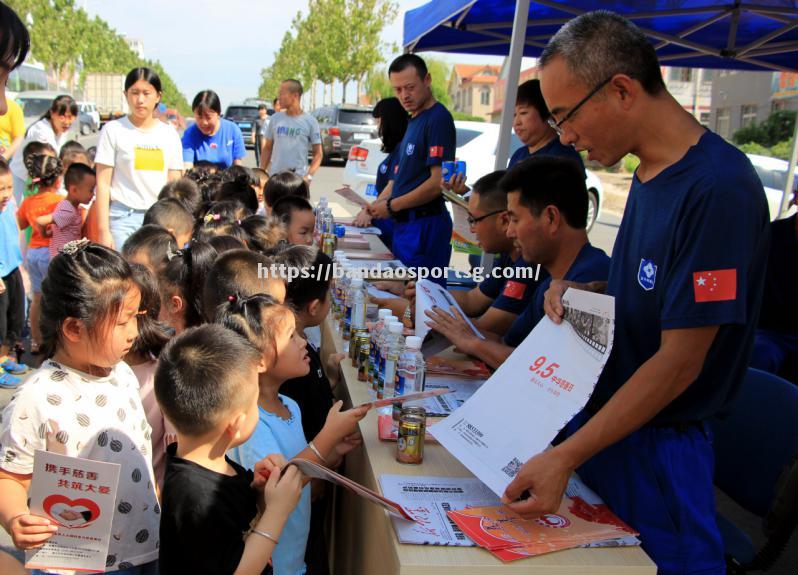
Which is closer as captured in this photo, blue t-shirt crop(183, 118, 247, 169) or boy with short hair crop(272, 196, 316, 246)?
boy with short hair crop(272, 196, 316, 246)

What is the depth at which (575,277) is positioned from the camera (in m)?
2.24

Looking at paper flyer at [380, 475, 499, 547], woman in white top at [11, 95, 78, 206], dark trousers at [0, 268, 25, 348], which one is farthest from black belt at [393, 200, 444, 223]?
woman in white top at [11, 95, 78, 206]

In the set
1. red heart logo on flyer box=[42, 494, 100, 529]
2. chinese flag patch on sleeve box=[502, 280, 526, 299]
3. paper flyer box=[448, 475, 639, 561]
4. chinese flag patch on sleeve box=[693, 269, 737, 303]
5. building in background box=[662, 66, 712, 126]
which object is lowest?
paper flyer box=[448, 475, 639, 561]

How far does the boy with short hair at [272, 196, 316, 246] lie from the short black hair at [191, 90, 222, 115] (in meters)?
2.13

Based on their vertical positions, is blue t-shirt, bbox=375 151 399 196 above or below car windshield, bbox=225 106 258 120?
below

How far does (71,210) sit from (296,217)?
1751 millimetres

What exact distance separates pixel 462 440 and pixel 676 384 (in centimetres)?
51

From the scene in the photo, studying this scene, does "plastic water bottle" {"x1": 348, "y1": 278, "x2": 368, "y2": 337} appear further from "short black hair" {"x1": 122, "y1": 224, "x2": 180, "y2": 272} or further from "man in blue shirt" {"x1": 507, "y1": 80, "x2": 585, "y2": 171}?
"man in blue shirt" {"x1": 507, "y1": 80, "x2": 585, "y2": 171}

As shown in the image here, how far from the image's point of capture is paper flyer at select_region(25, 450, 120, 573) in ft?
4.47

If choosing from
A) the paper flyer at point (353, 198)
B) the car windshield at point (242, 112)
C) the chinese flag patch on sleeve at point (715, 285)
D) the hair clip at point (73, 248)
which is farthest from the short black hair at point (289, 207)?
the car windshield at point (242, 112)

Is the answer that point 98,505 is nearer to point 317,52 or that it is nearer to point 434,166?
point 434,166

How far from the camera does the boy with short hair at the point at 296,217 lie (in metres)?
4.11

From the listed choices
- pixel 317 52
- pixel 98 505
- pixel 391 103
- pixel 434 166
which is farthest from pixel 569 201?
pixel 317 52

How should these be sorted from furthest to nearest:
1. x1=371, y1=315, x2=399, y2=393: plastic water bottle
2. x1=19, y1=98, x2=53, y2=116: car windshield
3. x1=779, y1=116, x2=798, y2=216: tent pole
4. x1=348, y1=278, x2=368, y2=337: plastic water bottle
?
1. x1=19, y1=98, x2=53, y2=116: car windshield
2. x1=779, y1=116, x2=798, y2=216: tent pole
3. x1=348, y1=278, x2=368, y2=337: plastic water bottle
4. x1=371, y1=315, x2=399, y2=393: plastic water bottle
